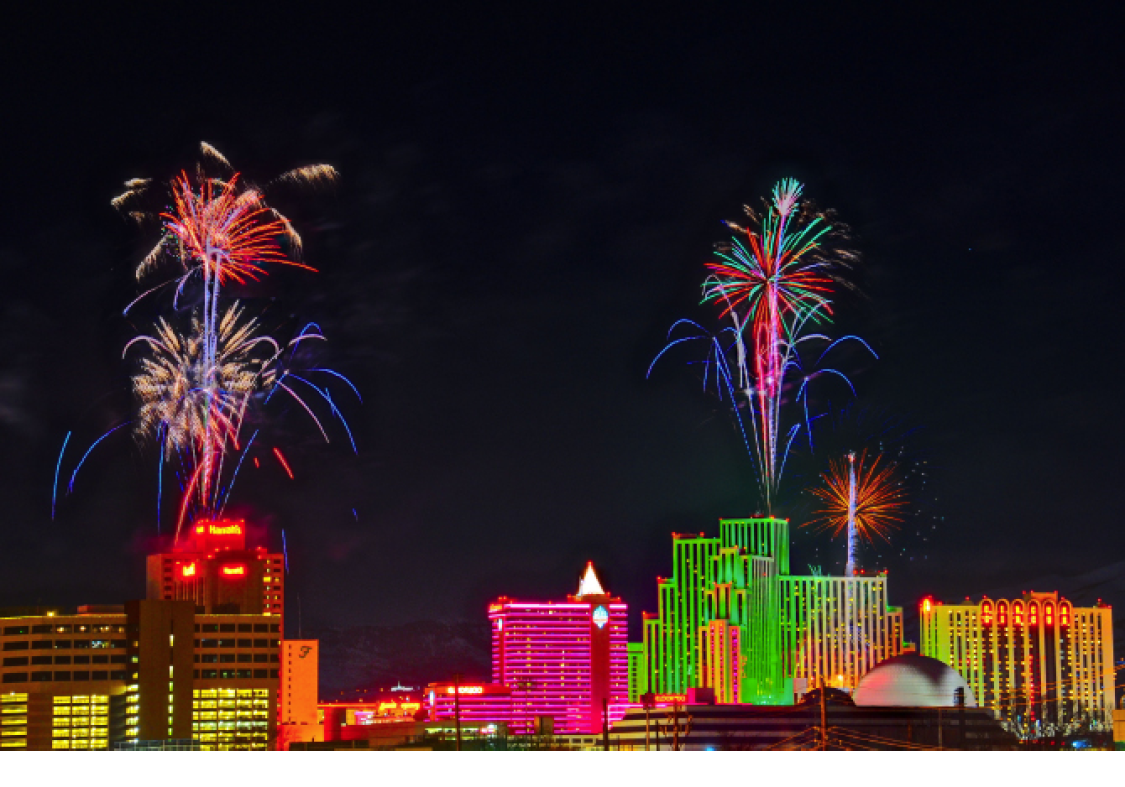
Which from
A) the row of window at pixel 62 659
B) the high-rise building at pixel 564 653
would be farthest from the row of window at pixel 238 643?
the high-rise building at pixel 564 653

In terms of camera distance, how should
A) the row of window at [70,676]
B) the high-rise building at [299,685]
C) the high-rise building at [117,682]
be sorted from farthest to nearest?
the high-rise building at [299,685] → the row of window at [70,676] → the high-rise building at [117,682]

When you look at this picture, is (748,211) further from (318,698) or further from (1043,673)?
(318,698)

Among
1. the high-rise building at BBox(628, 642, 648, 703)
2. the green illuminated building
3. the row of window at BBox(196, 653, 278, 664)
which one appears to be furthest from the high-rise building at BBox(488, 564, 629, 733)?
the row of window at BBox(196, 653, 278, 664)

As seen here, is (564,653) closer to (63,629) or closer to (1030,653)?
(1030,653)

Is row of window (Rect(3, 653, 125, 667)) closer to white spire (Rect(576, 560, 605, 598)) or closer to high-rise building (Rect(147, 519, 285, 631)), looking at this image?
high-rise building (Rect(147, 519, 285, 631))

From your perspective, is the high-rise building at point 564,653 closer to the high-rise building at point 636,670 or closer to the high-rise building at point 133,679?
the high-rise building at point 636,670

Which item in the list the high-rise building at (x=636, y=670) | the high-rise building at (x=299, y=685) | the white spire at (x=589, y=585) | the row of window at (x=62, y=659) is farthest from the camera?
the white spire at (x=589, y=585)
